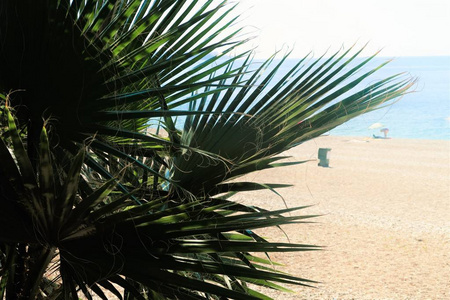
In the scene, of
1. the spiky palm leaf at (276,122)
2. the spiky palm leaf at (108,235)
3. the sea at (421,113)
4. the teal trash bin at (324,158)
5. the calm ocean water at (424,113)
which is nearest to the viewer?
the spiky palm leaf at (108,235)

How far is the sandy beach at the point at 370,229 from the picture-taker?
260cm

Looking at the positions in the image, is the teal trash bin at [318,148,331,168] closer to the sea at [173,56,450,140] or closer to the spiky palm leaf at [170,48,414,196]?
the sea at [173,56,450,140]

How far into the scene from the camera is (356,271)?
2.81 metres

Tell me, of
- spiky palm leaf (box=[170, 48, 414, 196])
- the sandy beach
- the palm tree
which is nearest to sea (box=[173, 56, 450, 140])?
the sandy beach

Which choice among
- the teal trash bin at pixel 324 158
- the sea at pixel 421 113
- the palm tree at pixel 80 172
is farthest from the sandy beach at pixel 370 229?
the sea at pixel 421 113

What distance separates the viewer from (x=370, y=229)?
12.0 ft

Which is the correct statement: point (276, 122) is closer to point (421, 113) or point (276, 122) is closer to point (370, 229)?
point (370, 229)

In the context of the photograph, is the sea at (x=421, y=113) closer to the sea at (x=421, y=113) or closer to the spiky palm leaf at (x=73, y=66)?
the sea at (x=421, y=113)

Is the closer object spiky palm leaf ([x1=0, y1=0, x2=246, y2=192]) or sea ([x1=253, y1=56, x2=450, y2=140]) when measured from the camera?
spiky palm leaf ([x1=0, y1=0, x2=246, y2=192])

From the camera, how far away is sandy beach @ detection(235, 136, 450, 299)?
A: 2.60 metres

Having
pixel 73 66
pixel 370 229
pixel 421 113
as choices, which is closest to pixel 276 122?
pixel 73 66

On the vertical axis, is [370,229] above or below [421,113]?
below

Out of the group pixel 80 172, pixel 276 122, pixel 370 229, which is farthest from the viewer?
pixel 370 229

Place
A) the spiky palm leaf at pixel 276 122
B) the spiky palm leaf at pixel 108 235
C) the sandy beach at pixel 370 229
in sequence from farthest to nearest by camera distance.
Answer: the sandy beach at pixel 370 229 < the spiky palm leaf at pixel 276 122 < the spiky palm leaf at pixel 108 235
